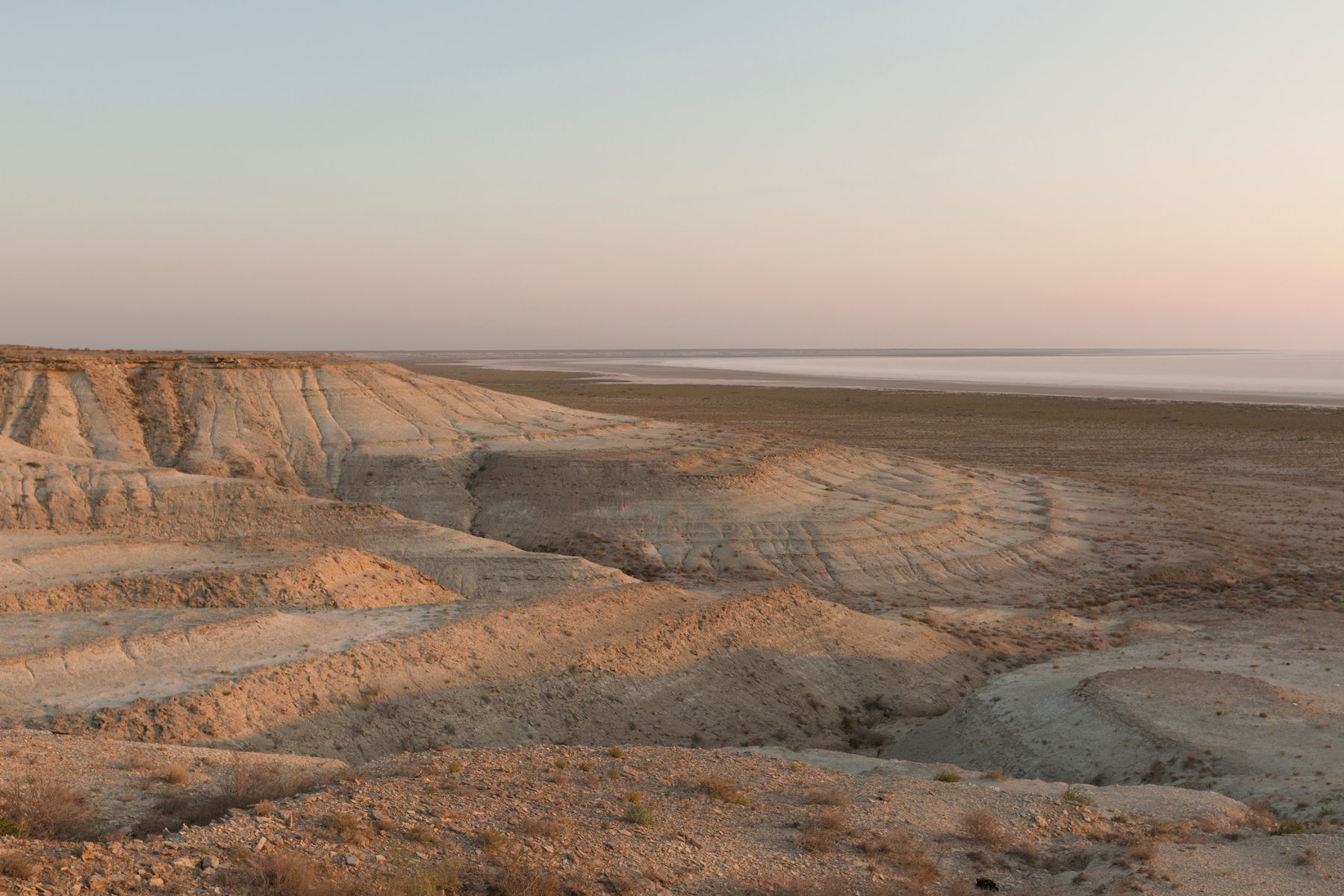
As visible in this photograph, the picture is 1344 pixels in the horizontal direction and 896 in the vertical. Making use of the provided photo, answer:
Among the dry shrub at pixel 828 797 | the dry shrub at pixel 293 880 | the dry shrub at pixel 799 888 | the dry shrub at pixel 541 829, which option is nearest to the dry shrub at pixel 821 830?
the dry shrub at pixel 828 797

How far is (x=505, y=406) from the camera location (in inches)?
1681

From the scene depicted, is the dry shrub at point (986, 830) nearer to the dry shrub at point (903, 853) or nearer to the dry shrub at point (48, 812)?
the dry shrub at point (903, 853)

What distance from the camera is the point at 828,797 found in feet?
38.0

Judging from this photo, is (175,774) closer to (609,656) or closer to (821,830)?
(821,830)

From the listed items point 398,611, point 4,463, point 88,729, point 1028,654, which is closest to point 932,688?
point 1028,654

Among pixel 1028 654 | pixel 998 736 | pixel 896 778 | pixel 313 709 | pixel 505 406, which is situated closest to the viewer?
pixel 896 778

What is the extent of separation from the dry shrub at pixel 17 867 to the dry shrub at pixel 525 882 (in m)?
3.44

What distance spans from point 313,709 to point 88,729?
9.63 feet

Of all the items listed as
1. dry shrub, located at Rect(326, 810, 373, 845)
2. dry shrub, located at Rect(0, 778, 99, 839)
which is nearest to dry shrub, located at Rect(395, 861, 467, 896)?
dry shrub, located at Rect(326, 810, 373, 845)

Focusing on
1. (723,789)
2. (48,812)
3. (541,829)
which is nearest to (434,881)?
(541,829)

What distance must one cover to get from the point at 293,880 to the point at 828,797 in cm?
594

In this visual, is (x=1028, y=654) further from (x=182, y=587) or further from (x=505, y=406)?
(x=505, y=406)

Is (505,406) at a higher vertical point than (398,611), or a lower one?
higher

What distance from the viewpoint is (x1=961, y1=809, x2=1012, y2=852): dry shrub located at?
10.7 meters
